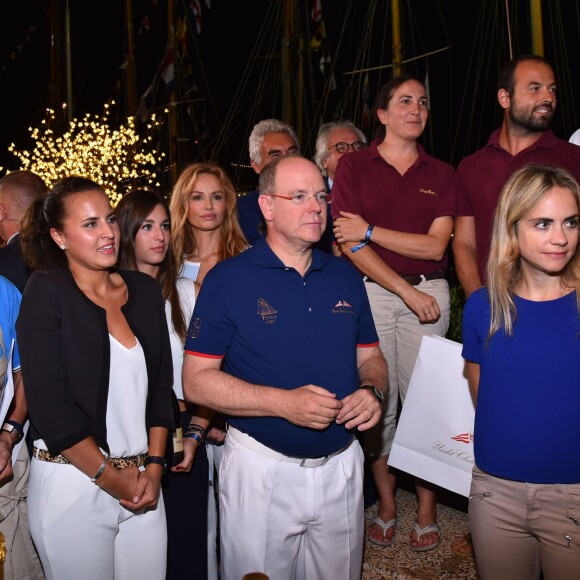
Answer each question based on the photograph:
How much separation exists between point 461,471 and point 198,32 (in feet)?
40.9

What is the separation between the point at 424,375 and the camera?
3516 mm

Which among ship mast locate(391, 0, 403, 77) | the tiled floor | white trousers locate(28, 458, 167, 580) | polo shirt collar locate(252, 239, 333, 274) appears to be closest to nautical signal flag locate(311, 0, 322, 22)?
ship mast locate(391, 0, 403, 77)

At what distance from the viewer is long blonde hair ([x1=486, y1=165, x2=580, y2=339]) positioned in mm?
2523

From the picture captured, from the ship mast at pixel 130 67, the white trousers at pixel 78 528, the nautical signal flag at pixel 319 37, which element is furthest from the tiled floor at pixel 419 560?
the ship mast at pixel 130 67

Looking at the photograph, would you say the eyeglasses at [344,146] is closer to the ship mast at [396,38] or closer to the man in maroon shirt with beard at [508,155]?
the man in maroon shirt with beard at [508,155]

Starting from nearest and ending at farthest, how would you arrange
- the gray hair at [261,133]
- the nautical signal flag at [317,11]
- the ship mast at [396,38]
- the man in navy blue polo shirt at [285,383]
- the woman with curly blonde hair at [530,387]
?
the woman with curly blonde hair at [530,387]
the man in navy blue polo shirt at [285,383]
the gray hair at [261,133]
the ship mast at [396,38]
the nautical signal flag at [317,11]

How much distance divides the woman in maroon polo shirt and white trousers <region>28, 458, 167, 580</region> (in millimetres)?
1695

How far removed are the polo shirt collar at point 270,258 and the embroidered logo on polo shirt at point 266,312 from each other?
157mm

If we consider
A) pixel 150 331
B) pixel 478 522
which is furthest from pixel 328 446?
pixel 150 331

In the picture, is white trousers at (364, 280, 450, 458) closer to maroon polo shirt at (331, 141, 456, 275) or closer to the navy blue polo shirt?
maroon polo shirt at (331, 141, 456, 275)

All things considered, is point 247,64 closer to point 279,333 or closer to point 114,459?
point 279,333

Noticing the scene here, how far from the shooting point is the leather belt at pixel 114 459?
8.64 feet

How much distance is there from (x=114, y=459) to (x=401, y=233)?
186cm

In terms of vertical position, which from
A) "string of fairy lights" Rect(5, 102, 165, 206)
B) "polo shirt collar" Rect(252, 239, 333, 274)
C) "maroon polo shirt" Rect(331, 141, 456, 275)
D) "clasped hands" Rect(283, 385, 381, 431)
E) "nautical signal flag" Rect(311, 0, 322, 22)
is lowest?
"clasped hands" Rect(283, 385, 381, 431)
